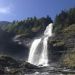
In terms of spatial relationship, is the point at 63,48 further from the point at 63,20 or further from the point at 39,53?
the point at 63,20

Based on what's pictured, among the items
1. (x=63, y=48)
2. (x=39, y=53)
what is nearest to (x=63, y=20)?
(x=39, y=53)

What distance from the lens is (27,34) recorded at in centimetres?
14838

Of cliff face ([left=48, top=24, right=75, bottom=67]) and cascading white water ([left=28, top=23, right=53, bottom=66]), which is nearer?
cliff face ([left=48, top=24, right=75, bottom=67])

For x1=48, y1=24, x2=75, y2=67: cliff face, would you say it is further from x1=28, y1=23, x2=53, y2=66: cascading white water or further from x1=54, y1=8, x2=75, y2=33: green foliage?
x1=54, y1=8, x2=75, y2=33: green foliage

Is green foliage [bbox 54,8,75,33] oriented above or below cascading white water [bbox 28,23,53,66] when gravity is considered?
above

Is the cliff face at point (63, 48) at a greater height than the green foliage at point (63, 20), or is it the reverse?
the green foliage at point (63, 20)

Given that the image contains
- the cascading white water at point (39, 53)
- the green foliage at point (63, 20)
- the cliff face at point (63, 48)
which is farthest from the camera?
the green foliage at point (63, 20)

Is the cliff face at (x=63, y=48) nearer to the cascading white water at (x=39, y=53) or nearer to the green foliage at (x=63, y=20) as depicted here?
the cascading white water at (x=39, y=53)

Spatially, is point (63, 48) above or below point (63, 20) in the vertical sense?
below

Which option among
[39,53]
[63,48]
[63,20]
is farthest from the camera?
[63,20]

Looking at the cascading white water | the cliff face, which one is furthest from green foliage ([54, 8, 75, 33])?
the cliff face

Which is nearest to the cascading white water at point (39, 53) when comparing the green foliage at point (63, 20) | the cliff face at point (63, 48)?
the cliff face at point (63, 48)

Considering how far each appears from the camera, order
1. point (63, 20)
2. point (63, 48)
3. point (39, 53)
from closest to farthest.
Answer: point (63, 48), point (39, 53), point (63, 20)

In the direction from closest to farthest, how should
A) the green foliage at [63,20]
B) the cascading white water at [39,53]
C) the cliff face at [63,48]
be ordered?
the cliff face at [63,48] → the cascading white water at [39,53] → the green foliage at [63,20]
